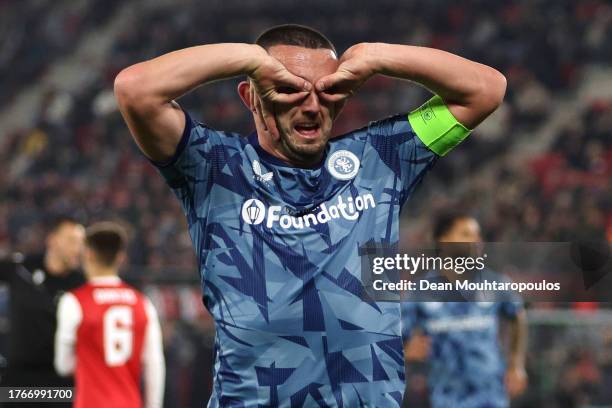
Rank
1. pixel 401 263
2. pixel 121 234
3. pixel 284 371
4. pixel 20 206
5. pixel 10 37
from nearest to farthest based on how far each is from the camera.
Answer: pixel 284 371
pixel 401 263
pixel 121 234
pixel 20 206
pixel 10 37

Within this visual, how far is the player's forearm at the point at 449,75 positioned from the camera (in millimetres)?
2885

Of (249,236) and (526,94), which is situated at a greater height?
(526,94)

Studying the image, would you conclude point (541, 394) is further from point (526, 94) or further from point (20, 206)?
point (20, 206)

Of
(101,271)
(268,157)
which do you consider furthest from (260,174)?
(101,271)

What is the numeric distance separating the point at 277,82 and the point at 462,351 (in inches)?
Answer: 171

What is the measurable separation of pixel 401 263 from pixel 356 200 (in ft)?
1.35

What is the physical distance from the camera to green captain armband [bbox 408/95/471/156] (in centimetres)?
298

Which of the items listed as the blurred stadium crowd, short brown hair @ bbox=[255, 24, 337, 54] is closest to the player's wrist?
short brown hair @ bbox=[255, 24, 337, 54]

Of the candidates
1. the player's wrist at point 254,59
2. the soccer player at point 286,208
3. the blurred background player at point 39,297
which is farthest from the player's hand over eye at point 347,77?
the blurred background player at point 39,297

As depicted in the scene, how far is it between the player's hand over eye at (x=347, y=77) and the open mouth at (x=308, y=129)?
81 millimetres

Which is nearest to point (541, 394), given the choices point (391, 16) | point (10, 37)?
point (391, 16)

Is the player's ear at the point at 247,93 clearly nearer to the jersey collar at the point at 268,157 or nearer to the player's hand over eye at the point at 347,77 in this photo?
the jersey collar at the point at 268,157

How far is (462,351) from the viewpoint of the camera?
676 cm

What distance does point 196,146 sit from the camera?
2.81 metres
